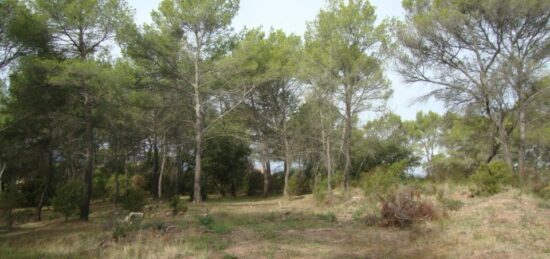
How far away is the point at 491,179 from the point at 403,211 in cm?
504

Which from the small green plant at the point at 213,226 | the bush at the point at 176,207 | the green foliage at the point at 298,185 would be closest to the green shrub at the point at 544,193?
the small green plant at the point at 213,226

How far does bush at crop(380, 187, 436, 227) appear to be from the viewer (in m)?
9.15

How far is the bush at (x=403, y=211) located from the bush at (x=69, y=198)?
958cm

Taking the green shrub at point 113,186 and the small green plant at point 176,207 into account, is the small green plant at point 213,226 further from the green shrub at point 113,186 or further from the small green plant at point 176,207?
the green shrub at point 113,186

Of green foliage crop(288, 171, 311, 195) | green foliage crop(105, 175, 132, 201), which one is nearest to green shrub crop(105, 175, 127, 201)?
green foliage crop(105, 175, 132, 201)

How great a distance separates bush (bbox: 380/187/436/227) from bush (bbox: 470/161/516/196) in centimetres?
397

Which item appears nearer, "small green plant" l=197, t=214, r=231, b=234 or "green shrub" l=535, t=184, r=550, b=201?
"small green plant" l=197, t=214, r=231, b=234

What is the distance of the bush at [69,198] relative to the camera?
1293cm

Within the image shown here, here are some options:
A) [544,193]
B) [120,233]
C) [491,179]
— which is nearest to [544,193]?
[544,193]

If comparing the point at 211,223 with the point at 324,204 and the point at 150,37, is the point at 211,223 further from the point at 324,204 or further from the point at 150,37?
the point at 150,37

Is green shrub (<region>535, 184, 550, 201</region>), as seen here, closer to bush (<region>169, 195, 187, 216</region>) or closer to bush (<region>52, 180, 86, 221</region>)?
bush (<region>169, 195, 187, 216</region>)

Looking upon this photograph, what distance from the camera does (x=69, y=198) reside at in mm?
12977

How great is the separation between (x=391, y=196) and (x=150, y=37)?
11.9m

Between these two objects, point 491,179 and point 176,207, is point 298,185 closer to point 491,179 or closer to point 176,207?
point 176,207
